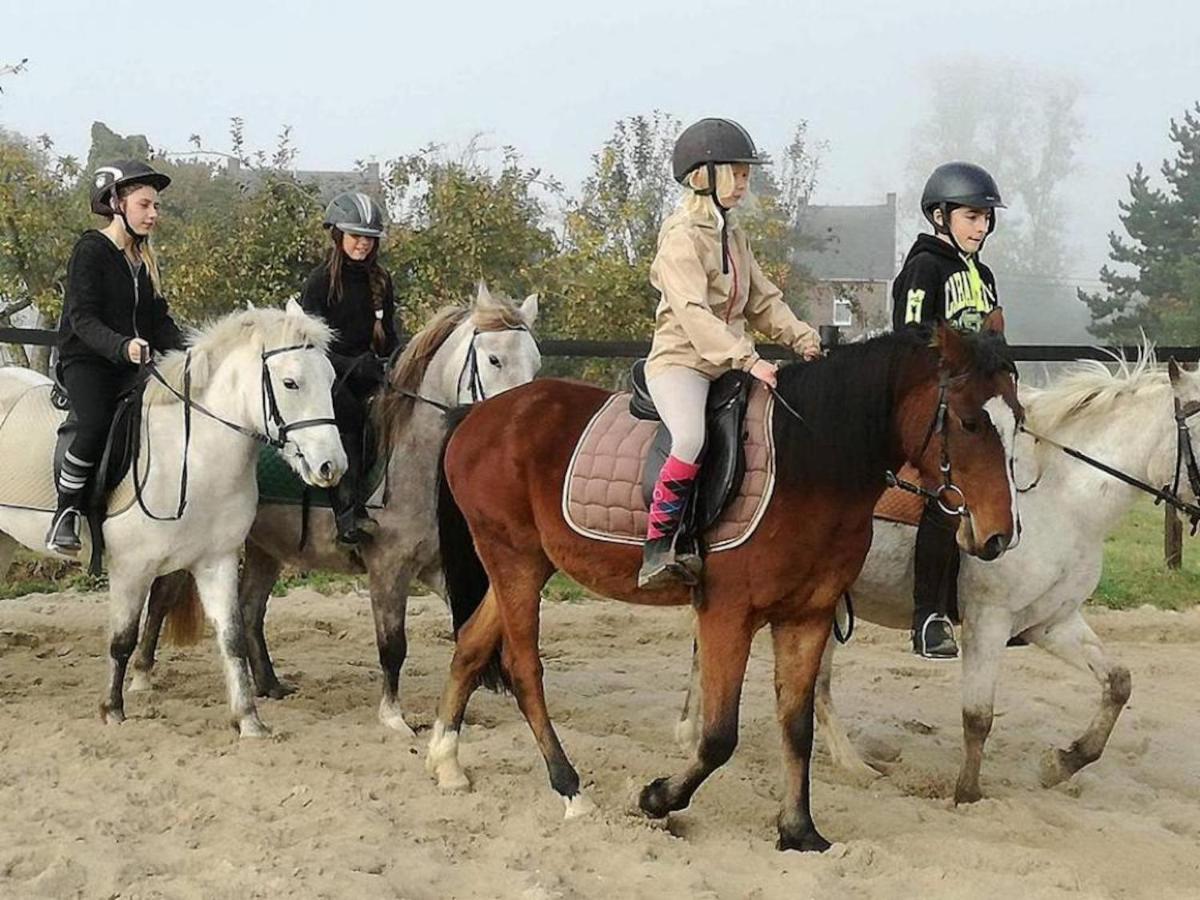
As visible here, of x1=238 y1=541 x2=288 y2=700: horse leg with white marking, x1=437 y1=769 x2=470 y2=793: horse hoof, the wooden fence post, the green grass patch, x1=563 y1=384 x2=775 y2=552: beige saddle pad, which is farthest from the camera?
the wooden fence post

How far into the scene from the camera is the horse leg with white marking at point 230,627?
18.3 ft

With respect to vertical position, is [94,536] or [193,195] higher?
[193,195]

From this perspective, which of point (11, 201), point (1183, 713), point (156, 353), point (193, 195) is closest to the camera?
point (156, 353)

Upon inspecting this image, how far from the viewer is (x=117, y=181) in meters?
5.62

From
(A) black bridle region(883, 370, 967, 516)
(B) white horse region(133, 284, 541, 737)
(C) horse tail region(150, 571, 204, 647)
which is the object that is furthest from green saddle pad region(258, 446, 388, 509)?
(A) black bridle region(883, 370, 967, 516)

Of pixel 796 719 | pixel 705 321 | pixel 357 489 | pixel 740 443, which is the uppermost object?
pixel 705 321

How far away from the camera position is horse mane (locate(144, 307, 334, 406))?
562 centimetres

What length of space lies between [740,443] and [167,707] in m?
3.35

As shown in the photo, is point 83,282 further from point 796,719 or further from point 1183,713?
point 1183,713

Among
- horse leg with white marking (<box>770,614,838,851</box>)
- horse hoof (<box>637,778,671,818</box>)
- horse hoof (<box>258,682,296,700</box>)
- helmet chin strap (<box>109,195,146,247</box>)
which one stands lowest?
horse hoof (<box>258,682,296,700</box>)

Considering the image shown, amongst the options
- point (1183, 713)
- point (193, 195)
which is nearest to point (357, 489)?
point (1183, 713)

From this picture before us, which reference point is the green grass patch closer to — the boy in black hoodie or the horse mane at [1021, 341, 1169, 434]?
the horse mane at [1021, 341, 1169, 434]

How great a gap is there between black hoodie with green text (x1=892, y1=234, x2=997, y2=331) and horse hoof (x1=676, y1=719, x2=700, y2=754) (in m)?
2.04

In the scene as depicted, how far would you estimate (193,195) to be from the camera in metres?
21.5
